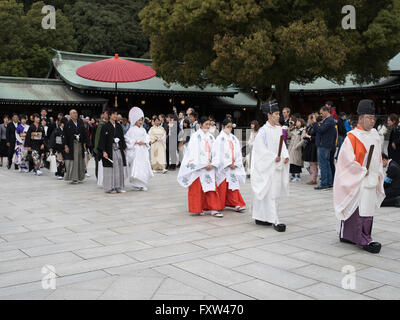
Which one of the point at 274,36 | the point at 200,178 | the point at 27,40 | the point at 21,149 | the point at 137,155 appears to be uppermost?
the point at 27,40

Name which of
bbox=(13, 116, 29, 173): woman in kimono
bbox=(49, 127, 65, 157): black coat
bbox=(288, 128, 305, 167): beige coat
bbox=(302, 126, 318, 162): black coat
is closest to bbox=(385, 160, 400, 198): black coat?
bbox=(302, 126, 318, 162): black coat

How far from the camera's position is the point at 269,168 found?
6.56m

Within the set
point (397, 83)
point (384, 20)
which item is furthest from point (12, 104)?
point (397, 83)

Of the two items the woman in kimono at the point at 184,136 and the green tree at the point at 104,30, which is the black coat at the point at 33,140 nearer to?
the woman in kimono at the point at 184,136

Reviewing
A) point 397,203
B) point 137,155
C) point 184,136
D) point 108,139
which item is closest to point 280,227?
point 397,203

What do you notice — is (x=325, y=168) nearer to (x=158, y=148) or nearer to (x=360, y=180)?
(x=360, y=180)

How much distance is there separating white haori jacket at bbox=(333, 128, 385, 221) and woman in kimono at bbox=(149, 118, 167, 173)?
876 centimetres

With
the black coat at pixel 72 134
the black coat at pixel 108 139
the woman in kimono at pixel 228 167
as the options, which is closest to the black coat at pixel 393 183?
the woman in kimono at pixel 228 167

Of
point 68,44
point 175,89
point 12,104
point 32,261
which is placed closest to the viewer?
point 32,261

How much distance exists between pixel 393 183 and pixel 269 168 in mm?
2928

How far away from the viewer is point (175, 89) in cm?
2739

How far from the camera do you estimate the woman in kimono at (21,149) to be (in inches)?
557
